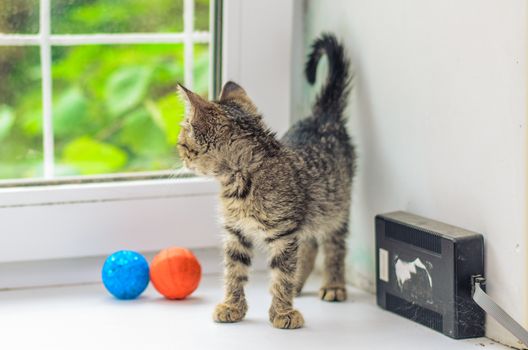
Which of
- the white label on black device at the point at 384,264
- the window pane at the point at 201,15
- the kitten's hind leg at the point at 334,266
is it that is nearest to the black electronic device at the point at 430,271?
the white label on black device at the point at 384,264

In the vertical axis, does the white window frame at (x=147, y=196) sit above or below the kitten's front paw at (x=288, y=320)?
above

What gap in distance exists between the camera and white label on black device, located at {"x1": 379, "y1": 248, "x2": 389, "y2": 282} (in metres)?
1.65

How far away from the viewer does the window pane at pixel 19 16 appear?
67.4 inches

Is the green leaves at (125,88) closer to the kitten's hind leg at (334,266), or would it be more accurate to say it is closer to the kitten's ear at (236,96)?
the kitten's ear at (236,96)

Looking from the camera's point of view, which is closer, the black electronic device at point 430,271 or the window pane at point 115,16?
the black electronic device at point 430,271

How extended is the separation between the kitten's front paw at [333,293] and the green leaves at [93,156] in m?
0.52

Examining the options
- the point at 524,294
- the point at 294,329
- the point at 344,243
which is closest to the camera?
the point at 524,294

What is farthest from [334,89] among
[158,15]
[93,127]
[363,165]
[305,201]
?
[93,127]

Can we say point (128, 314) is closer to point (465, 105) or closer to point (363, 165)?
point (363, 165)

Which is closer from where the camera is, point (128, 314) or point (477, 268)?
point (477, 268)

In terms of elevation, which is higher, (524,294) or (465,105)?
(465,105)

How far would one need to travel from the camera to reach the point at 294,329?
1556 millimetres

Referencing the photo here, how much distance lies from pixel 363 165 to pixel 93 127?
0.59m

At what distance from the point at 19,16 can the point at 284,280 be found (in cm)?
75
